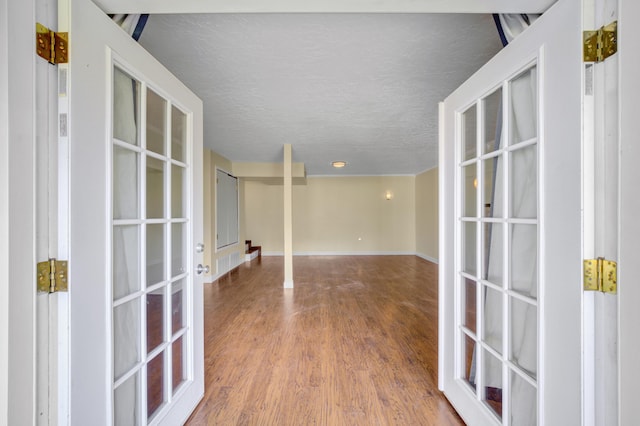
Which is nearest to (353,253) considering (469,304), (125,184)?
(469,304)

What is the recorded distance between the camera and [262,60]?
77.8 inches

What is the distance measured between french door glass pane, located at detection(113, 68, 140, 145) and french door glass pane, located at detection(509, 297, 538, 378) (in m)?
1.79

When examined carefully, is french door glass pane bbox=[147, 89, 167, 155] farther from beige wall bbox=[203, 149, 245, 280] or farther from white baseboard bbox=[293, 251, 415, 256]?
white baseboard bbox=[293, 251, 415, 256]

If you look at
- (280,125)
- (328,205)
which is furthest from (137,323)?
(328,205)

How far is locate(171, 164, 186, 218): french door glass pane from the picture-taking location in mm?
1385

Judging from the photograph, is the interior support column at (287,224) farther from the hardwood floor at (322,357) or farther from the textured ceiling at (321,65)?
the textured ceiling at (321,65)

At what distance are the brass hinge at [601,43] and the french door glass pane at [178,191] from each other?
1.75 metres

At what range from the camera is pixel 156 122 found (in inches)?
49.4

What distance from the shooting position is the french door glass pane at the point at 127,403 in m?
1.04

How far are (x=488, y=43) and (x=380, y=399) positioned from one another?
8.08ft

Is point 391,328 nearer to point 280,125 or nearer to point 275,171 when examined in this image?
point 280,125

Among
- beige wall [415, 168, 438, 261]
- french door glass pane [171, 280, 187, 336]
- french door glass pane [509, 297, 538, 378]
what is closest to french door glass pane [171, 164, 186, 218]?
french door glass pane [171, 280, 187, 336]

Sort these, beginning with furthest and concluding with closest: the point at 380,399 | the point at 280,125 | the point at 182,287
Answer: the point at 280,125
the point at 380,399
the point at 182,287

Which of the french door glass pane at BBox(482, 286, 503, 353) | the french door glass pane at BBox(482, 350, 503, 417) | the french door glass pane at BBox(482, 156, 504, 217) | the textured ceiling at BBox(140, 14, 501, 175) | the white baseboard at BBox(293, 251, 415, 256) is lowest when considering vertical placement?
the white baseboard at BBox(293, 251, 415, 256)
